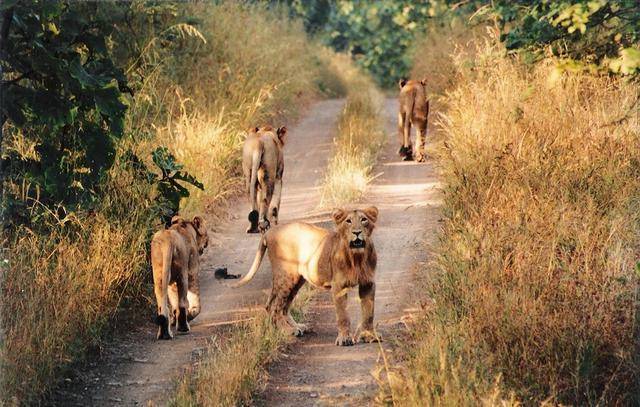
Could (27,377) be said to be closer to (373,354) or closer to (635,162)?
(373,354)

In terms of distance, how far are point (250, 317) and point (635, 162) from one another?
3.59 meters

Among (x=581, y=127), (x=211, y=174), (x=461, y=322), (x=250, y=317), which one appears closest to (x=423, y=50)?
(x=211, y=174)

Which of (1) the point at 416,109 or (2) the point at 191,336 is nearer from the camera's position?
(2) the point at 191,336

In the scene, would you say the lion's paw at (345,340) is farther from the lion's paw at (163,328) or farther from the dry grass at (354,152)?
the dry grass at (354,152)

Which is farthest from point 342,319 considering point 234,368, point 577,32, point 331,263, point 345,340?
point 577,32

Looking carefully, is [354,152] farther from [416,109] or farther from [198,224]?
[198,224]

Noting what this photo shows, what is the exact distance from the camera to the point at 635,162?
Result: 9781mm

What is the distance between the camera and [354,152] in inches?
598

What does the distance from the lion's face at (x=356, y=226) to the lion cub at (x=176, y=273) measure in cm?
119

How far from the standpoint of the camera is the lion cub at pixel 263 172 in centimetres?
1080

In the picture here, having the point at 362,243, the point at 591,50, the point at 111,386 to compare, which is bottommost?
the point at 111,386

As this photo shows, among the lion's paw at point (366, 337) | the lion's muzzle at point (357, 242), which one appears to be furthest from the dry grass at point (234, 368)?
the lion's muzzle at point (357, 242)

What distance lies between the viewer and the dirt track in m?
6.91

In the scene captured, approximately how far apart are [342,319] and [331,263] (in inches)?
15.6
